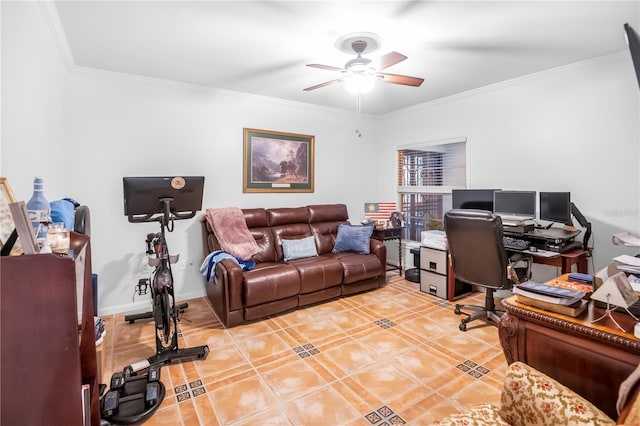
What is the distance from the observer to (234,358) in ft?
8.46

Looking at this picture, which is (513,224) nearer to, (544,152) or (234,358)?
(544,152)

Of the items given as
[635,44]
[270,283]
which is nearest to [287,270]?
[270,283]

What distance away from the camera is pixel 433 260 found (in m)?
3.96

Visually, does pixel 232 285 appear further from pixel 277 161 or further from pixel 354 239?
pixel 277 161

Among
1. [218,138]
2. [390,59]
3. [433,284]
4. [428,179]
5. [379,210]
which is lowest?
[433,284]

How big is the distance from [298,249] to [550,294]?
9.41ft

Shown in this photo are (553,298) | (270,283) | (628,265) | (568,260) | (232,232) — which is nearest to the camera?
(553,298)

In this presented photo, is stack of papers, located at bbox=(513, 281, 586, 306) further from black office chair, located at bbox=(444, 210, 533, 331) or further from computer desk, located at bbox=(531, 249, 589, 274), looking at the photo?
computer desk, located at bbox=(531, 249, 589, 274)

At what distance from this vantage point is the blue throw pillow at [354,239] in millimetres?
4207

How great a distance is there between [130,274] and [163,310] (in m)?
1.31

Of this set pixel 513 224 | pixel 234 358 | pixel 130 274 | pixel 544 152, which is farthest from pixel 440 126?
pixel 130 274

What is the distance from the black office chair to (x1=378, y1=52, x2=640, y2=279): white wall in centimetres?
94

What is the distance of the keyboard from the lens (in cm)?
304

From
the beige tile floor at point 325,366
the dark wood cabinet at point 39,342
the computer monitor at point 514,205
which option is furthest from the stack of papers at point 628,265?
the dark wood cabinet at point 39,342
